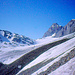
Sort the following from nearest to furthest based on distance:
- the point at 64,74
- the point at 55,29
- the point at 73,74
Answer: the point at 73,74 → the point at 64,74 → the point at 55,29

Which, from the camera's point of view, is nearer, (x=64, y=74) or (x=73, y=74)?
(x=73, y=74)

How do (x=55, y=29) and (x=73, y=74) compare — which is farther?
(x=55, y=29)

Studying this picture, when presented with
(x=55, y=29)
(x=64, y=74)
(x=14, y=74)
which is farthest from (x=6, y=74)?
(x=55, y=29)

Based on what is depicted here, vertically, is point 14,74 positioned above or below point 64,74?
below

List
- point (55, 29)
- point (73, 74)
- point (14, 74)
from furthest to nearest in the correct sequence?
point (55, 29) < point (14, 74) < point (73, 74)

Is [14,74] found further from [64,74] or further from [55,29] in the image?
[55,29]

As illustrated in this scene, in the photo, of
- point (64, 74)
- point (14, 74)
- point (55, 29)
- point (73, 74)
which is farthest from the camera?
point (55, 29)

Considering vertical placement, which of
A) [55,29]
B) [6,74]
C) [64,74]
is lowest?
[6,74]

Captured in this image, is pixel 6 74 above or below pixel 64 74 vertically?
below
